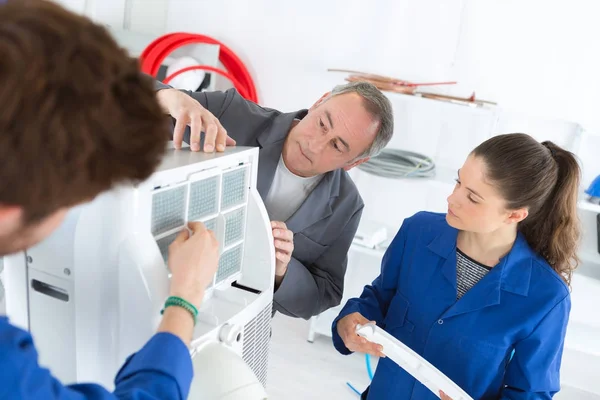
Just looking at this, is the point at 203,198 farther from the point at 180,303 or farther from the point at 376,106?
the point at 376,106

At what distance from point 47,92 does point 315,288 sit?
3.32 feet

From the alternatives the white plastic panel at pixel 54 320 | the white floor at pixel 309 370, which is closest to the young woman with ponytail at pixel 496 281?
the white plastic panel at pixel 54 320

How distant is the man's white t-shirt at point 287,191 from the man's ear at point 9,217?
39.2 inches

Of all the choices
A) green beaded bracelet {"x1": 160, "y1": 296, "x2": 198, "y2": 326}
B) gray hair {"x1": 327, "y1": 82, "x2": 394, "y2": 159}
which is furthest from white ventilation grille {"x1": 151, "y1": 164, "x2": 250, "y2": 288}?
gray hair {"x1": 327, "y1": 82, "x2": 394, "y2": 159}

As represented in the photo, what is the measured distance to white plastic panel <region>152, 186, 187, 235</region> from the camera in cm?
79

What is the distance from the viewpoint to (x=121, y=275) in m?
0.77

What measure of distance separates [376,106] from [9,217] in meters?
1.07

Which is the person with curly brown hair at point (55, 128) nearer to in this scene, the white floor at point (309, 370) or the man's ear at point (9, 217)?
the man's ear at point (9, 217)

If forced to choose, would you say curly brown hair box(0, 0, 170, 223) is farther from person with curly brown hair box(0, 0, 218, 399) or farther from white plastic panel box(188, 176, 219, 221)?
white plastic panel box(188, 176, 219, 221)

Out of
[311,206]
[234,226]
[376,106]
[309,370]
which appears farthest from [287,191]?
[309,370]

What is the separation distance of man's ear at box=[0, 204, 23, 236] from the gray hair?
3.44ft

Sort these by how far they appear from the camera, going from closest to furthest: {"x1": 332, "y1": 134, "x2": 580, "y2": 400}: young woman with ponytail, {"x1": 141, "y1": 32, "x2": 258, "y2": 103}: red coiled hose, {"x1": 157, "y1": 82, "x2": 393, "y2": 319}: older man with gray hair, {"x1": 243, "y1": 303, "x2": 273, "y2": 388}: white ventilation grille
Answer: {"x1": 243, "y1": 303, "x2": 273, "y2": 388}: white ventilation grille → {"x1": 332, "y1": 134, "x2": 580, "y2": 400}: young woman with ponytail → {"x1": 157, "y1": 82, "x2": 393, "y2": 319}: older man with gray hair → {"x1": 141, "y1": 32, "x2": 258, "y2": 103}: red coiled hose

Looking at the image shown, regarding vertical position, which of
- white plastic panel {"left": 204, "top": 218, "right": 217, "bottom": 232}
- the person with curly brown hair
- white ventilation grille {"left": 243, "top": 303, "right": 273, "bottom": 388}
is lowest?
white ventilation grille {"left": 243, "top": 303, "right": 273, "bottom": 388}

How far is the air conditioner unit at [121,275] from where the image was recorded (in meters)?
0.76
